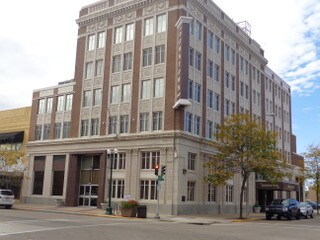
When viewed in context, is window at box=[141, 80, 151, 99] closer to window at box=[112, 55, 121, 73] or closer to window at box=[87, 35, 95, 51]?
window at box=[112, 55, 121, 73]

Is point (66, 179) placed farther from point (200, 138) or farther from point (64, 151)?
point (200, 138)

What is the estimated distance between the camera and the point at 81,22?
4706 centimetres

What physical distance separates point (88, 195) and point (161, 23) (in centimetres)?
1907

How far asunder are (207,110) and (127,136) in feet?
29.1

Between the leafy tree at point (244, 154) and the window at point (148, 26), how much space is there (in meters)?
12.0

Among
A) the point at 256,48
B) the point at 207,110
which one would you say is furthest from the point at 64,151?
the point at 256,48

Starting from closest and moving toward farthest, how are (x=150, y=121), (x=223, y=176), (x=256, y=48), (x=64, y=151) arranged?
(x=223, y=176), (x=150, y=121), (x=64, y=151), (x=256, y=48)

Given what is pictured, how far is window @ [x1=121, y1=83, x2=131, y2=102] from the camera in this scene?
4147cm

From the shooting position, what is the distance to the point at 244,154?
35250 mm

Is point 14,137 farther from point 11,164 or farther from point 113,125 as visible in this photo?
point 113,125

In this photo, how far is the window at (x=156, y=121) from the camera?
3841cm

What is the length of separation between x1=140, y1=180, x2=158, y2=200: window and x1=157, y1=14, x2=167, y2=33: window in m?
14.8

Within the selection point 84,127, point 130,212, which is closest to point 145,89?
point 84,127

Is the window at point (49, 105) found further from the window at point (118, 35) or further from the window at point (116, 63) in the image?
the window at point (118, 35)
